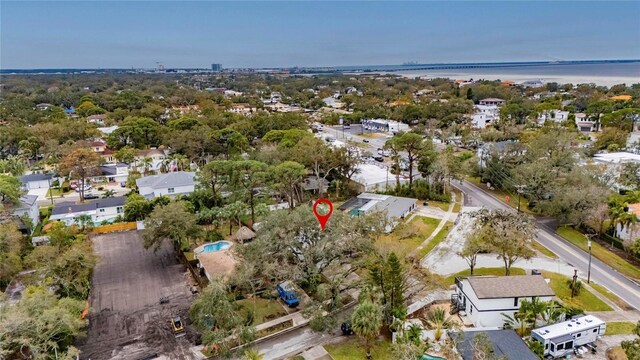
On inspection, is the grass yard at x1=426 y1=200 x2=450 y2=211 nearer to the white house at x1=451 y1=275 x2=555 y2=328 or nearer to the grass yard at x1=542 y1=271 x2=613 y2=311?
the grass yard at x1=542 y1=271 x2=613 y2=311

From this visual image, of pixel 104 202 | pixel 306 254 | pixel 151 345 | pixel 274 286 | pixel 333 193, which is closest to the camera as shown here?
pixel 151 345

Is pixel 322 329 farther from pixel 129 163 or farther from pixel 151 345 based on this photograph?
pixel 129 163

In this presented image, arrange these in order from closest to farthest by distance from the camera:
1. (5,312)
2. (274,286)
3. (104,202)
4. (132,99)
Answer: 1. (5,312)
2. (274,286)
3. (104,202)
4. (132,99)

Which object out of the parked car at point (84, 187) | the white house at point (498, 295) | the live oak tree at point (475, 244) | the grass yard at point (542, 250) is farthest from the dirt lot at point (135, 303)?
the grass yard at point (542, 250)

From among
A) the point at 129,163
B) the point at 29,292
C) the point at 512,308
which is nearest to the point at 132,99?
the point at 129,163

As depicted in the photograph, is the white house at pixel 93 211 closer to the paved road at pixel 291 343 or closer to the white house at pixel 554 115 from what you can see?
the paved road at pixel 291 343
